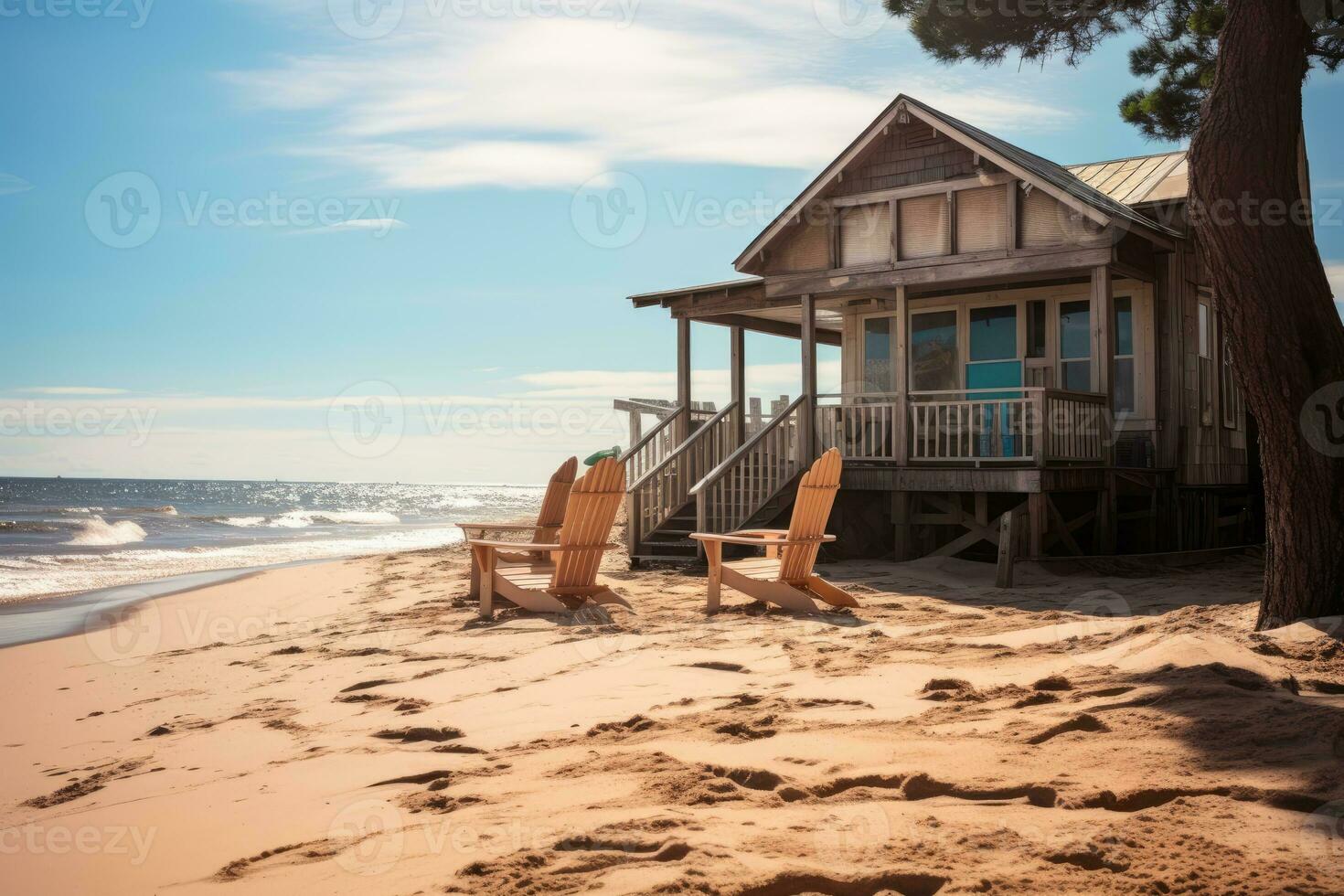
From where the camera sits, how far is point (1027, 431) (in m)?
12.4

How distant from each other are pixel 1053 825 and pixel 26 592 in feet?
49.6

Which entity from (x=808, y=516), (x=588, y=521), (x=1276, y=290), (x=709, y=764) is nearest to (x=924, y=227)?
(x=808, y=516)

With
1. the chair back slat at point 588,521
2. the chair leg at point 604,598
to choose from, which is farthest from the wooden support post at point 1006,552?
the chair back slat at point 588,521

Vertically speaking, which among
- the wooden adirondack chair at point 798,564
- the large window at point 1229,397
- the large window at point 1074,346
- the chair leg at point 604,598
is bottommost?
the chair leg at point 604,598

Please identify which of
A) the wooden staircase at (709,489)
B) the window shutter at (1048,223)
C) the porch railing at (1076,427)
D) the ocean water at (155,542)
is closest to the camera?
the porch railing at (1076,427)

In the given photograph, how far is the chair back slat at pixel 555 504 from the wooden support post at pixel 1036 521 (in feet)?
16.4

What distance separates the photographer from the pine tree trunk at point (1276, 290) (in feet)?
19.1

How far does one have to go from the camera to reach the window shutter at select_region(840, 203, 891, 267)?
44.2 ft

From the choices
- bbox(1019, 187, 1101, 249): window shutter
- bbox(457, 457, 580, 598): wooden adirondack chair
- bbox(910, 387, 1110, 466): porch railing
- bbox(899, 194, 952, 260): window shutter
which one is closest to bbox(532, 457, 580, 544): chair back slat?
bbox(457, 457, 580, 598): wooden adirondack chair

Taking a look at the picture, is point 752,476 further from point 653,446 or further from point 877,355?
point 877,355

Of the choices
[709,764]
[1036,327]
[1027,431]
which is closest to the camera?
[709,764]

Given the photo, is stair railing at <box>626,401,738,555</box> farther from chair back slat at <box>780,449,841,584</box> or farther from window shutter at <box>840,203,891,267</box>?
chair back slat at <box>780,449,841,584</box>

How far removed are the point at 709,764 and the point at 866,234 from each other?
10906mm

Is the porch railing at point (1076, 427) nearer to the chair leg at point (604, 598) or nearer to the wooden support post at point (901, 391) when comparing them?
the wooden support post at point (901, 391)
